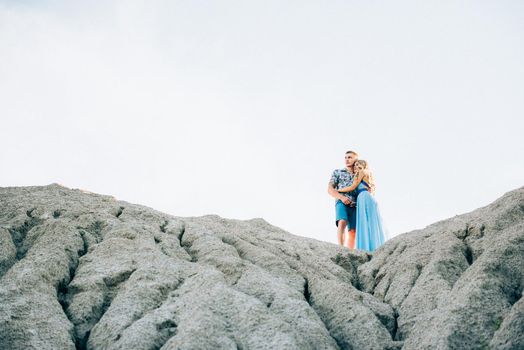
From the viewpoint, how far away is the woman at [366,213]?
1538cm

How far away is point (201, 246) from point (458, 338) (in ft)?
16.2

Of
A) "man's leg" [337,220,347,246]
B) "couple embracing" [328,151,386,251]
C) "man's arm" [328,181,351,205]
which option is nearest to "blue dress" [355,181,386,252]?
"couple embracing" [328,151,386,251]

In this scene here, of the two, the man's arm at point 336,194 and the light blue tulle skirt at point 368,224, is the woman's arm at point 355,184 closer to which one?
the man's arm at point 336,194

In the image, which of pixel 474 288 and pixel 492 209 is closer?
pixel 474 288

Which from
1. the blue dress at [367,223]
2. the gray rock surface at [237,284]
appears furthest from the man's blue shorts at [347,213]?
the gray rock surface at [237,284]

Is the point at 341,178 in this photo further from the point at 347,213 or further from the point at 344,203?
the point at 347,213

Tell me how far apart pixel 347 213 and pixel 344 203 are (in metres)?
0.31

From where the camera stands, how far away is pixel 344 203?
16609mm

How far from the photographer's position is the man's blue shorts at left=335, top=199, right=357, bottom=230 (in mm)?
16594

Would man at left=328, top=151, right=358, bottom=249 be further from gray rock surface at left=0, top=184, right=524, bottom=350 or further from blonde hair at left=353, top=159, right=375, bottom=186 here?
gray rock surface at left=0, top=184, right=524, bottom=350

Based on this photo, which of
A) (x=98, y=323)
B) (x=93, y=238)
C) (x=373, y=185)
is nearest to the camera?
(x=98, y=323)

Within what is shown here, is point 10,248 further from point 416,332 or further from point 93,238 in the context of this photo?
point 416,332

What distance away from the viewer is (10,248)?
987 centimetres

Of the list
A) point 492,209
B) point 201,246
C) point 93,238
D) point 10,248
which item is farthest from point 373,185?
point 10,248
